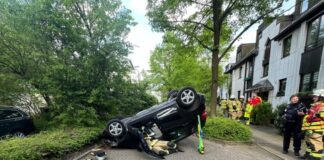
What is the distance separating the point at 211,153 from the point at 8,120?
22.9 ft

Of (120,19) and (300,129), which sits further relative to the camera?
(120,19)

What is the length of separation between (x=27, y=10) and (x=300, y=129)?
9849 mm

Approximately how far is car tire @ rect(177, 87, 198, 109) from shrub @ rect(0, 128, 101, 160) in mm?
3031

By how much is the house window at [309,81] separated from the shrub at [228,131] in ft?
20.7

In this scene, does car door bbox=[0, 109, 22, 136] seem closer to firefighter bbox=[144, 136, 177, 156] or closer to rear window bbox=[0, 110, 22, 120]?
rear window bbox=[0, 110, 22, 120]

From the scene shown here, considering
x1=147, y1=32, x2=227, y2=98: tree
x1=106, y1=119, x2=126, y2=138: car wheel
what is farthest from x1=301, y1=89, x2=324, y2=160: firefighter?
x1=147, y1=32, x2=227, y2=98: tree

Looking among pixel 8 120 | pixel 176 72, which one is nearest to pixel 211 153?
pixel 8 120

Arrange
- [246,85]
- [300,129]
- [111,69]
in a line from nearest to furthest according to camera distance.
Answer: [300,129] < [111,69] < [246,85]

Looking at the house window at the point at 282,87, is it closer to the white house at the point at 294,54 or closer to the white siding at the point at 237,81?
the white house at the point at 294,54

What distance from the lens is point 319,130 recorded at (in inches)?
212

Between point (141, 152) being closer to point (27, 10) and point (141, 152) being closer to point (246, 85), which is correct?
point (27, 10)

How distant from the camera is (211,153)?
233 inches

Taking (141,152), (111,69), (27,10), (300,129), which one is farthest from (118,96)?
(300,129)

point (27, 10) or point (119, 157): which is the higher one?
point (27, 10)
